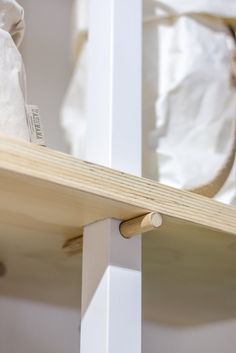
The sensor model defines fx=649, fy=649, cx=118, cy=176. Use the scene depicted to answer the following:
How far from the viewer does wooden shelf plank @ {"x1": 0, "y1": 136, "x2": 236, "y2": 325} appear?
0.56 metres

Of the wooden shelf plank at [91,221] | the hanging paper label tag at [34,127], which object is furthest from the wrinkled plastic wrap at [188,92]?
the hanging paper label tag at [34,127]

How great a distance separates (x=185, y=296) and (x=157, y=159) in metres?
0.25

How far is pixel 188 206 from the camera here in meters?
0.64

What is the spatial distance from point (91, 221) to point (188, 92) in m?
0.24

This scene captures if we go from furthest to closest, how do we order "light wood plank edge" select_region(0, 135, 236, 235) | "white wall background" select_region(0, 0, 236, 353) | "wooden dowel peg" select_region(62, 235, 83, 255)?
"white wall background" select_region(0, 0, 236, 353)
"wooden dowel peg" select_region(62, 235, 83, 255)
"light wood plank edge" select_region(0, 135, 236, 235)

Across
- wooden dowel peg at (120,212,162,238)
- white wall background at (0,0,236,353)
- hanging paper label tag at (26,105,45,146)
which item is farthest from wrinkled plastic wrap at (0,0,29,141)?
white wall background at (0,0,236,353)

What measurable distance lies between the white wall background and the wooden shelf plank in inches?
1.5

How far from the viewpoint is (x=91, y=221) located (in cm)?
66

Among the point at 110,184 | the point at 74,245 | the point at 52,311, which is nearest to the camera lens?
the point at 110,184

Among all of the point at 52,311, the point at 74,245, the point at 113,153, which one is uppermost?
the point at 113,153

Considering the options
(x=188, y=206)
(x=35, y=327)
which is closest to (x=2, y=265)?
(x=35, y=327)

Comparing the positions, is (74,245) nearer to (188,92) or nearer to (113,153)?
(113,153)

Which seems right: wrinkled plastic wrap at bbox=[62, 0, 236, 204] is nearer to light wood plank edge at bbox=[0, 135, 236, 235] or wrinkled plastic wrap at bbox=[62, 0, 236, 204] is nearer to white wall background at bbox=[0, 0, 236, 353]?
light wood plank edge at bbox=[0, 135, 236, 235]

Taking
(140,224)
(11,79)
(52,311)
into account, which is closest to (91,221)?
(140,224)
